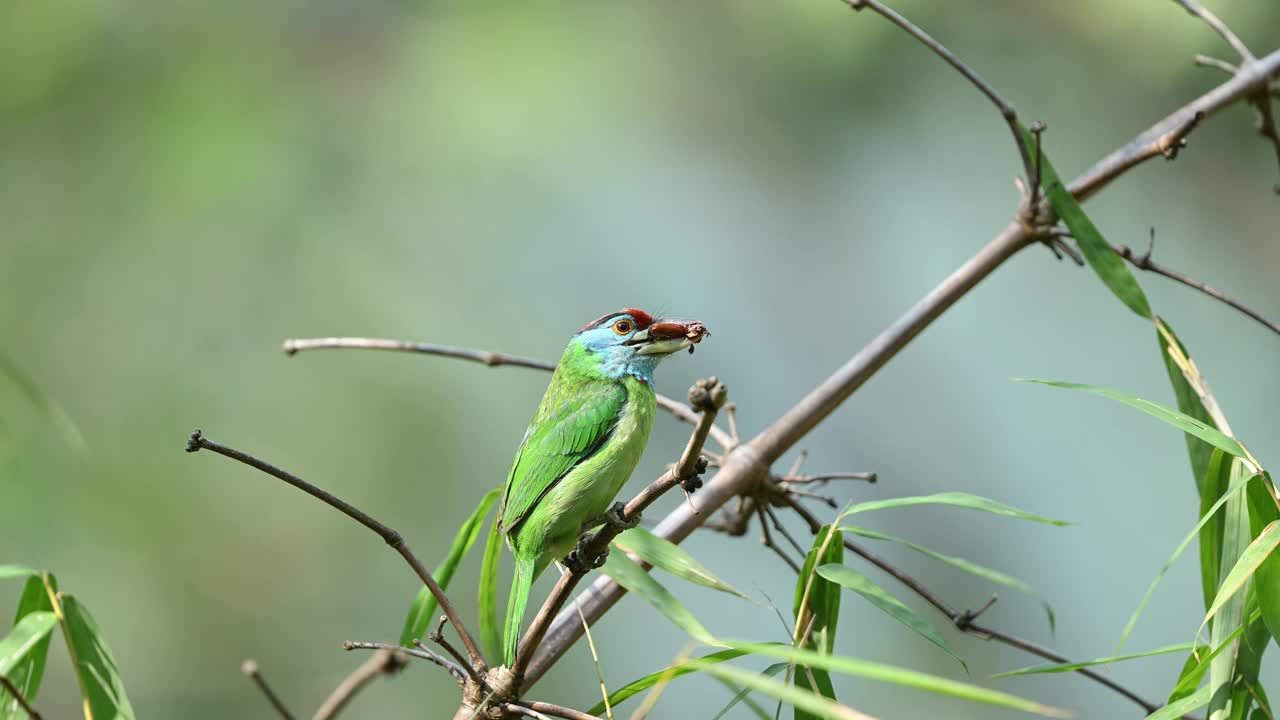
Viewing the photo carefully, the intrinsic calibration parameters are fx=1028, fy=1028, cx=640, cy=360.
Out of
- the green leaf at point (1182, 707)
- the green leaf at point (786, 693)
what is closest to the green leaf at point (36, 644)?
the green leaf at point (786, 693)

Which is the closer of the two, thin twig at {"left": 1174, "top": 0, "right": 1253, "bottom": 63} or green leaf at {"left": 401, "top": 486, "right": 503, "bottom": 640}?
green leaf at {"left": 401, "top": 486, "right": 503, "bottom": 640}

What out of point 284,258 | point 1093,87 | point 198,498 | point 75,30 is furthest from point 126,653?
point 1093,87

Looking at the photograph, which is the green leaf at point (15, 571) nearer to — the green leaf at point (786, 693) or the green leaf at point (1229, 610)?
the green leaf at point (786, 693)

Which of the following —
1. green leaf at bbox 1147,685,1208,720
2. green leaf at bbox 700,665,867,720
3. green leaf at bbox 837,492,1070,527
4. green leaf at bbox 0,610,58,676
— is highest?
green leaf at bbox 837,492,1070,527

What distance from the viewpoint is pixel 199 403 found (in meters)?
5.58

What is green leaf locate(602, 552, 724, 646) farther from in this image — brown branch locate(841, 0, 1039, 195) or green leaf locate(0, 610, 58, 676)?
brown branch locate(841, 0, 1039, 195)

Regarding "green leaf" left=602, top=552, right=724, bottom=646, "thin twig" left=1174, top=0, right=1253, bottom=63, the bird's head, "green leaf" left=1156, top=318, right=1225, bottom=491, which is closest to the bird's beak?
the bird's head

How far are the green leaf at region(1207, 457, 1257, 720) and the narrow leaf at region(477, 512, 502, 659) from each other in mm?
1199

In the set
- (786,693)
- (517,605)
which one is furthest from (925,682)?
(517,605)

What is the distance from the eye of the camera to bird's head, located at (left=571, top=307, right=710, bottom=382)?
202cm

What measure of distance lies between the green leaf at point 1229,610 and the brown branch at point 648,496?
3.02ft

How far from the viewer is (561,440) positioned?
1.98 metres

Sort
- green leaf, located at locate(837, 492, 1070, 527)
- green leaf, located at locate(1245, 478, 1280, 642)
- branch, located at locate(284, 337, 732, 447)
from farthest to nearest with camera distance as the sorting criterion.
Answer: branch, located at locate(284, 337, 732, 447) → green leaf, located at locate(837, 492, 1070, 527) → green leaf, located at locate(1245, 478, 1280, 642)

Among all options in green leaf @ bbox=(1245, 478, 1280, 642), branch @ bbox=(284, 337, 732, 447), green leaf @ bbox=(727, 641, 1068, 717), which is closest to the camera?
green leaf @ bbox=(727, 641, 1068, 717)
